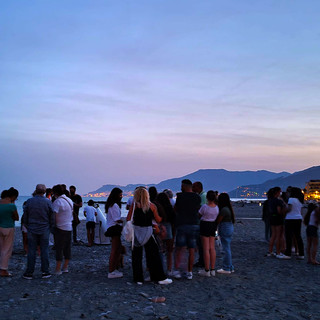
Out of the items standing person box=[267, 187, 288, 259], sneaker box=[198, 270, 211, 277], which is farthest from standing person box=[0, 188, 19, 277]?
standing person box=[267, 187, 288, 259]

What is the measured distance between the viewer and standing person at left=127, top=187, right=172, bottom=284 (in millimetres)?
8914

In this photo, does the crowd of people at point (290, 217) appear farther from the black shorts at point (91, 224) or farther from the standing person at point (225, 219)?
the black shorts at point (91, 224)

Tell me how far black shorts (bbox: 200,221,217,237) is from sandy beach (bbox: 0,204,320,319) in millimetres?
1085

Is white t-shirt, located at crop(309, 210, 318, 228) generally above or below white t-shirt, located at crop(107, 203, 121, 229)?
below

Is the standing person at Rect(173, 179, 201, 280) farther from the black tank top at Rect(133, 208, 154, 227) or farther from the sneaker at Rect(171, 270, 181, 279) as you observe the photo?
the black tank top at Rect(133, 208, 154, 227)

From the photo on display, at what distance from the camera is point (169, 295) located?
8.09m

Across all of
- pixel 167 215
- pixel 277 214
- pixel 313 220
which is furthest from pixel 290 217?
pixel 167 215

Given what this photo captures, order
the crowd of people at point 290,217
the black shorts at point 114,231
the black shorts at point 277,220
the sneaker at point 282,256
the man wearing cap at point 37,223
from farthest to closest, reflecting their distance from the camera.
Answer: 1. the sneaker at point 282,256
2. the black shorts at point 277,220
3. the crowd of people at point 290,217
4. the black shorts at point 114,231
5. the man wearing cap at point 37,223

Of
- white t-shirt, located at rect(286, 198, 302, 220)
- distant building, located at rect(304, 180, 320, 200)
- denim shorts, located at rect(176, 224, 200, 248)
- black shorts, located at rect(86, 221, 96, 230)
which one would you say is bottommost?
distant building, located at rect(304, 180, 320, 200)

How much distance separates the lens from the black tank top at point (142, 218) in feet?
29.4

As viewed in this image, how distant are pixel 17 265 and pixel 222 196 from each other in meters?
6.30

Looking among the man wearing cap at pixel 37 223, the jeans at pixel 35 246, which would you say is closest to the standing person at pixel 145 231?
the man wearing cap at pixel 37 223

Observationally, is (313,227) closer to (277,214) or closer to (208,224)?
(277,214)

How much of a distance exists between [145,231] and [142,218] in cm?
29
